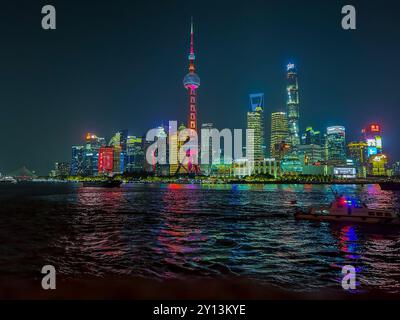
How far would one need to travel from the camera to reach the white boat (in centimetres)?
3859

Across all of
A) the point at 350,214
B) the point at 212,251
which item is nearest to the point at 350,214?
the point at 350,214

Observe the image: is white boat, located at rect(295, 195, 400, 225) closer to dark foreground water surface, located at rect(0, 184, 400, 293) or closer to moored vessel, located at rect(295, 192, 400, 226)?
moored vessel, located at rect(295, 192, 400, 226)

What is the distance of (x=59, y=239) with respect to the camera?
3112 centimetres

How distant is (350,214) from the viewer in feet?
133

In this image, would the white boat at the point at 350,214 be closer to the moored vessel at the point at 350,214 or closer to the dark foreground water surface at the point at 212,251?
the moored vessel at the point at 350,214

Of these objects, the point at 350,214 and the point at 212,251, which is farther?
the point at 350,214

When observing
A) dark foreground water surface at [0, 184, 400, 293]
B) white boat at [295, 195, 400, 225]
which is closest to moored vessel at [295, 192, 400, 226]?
white boat at [295, 195, 400, 225]

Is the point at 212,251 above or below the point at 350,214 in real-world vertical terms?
below

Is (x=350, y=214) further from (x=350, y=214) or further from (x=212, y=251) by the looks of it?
(x=212, y=251)

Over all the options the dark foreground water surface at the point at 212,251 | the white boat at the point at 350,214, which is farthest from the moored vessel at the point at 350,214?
the dark foreground water surface at the point at 212,251
